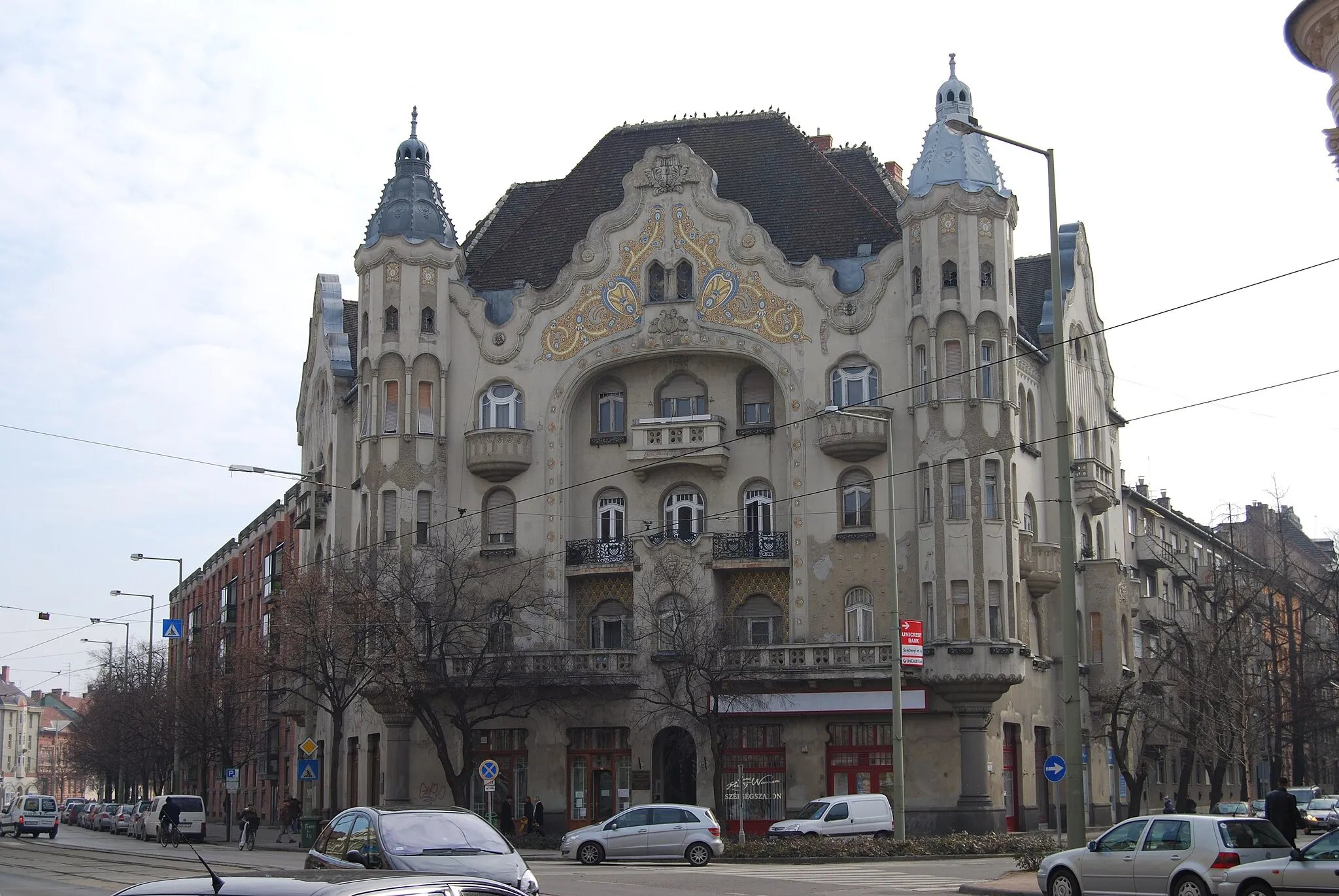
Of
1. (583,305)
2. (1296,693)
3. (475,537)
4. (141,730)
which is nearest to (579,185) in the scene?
(583,305)

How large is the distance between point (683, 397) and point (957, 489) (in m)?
10.1

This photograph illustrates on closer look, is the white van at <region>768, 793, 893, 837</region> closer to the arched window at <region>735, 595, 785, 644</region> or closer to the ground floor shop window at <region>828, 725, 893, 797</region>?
the ground floor shop window at <region>828, 725, 893, 797</region>

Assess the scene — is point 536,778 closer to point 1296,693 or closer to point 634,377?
point 634,377

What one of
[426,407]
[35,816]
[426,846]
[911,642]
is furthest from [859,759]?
[426,846]

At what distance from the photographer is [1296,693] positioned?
171 ft

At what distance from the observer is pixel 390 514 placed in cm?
5394

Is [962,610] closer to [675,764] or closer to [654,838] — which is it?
[675,764]

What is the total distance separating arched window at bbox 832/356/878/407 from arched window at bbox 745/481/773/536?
371 centimetres

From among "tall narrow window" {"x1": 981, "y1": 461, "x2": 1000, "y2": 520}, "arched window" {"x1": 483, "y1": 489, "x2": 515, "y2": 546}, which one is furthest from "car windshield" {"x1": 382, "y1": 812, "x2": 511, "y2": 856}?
"arched window" {"x1": 483, "y1": 489, "x2": 515, "y2": 546}

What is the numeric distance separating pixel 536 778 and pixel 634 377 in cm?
1340

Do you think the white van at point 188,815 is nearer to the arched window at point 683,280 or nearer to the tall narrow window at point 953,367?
the arched window at point 683,280

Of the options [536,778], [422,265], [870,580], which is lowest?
[536,778]

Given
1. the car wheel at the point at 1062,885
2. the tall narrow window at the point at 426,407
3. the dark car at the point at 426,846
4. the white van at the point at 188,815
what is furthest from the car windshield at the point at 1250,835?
the white van at the point at 188,815

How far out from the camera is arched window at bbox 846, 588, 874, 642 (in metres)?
50.5
